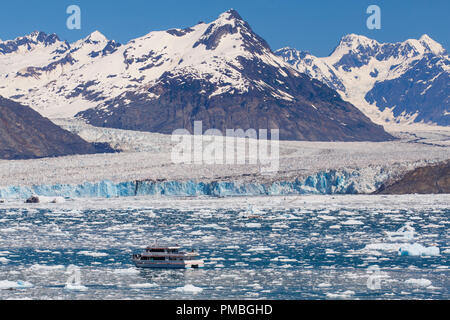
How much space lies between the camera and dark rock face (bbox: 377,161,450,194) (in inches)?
3376

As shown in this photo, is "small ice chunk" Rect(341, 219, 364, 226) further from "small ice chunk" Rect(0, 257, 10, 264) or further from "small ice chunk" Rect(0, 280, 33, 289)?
"small ice chunk" Rect(0, 280, 33, 289)

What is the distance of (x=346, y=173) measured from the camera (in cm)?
8706

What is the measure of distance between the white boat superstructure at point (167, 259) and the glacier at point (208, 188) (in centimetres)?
5179

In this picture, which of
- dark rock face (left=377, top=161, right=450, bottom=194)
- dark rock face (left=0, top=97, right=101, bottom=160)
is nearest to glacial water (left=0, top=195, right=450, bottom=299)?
dark rock face (left=377, top=161, right=450, bottom=194)

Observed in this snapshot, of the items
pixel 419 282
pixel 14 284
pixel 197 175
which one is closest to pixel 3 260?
pixel 14 284

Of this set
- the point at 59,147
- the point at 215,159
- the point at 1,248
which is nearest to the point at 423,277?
the point at 1,248

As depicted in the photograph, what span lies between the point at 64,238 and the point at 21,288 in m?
17.2

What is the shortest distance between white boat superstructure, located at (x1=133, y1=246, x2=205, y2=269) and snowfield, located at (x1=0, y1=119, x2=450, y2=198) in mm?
51802

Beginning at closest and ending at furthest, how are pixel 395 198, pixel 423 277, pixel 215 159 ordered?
1. pixel 423 277
2. pixel 395 198
3. pixel 215 159

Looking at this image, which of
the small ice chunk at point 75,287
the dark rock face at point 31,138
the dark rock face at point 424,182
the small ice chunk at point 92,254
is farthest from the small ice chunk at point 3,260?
the dark rock face at point 31,138

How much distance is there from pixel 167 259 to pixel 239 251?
16.6 feet

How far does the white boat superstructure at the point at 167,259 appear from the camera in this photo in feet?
118

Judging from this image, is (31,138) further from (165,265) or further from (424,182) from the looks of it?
(165,265)
